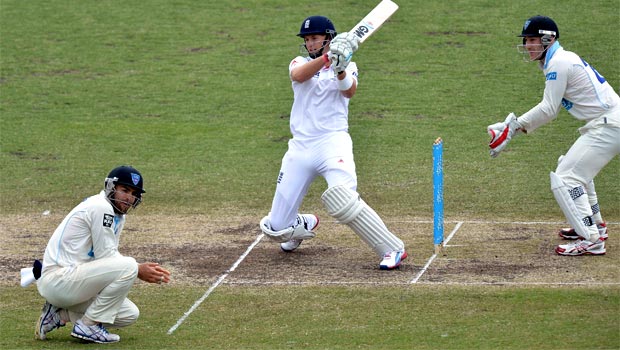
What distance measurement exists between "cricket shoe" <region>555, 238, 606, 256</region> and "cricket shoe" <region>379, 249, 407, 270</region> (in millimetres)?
1549

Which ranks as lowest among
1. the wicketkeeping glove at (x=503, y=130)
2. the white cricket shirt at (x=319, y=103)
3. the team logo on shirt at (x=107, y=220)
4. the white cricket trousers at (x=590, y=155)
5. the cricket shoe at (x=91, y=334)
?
the cricket shoe at (x=91, y=334)

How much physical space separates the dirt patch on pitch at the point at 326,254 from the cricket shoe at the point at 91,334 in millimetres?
1623

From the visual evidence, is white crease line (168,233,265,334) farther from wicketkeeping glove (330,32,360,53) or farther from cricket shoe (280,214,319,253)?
wicketkeeping glove (330,32,360,53)

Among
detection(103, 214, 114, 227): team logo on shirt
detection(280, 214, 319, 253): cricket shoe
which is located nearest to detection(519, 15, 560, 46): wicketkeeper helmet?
detection(280, 214, 319, 253): cricket shoe

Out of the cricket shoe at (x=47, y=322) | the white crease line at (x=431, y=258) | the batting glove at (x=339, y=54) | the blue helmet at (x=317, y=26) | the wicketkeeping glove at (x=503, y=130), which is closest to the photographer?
the cricket shoe at (x=47, y=322)

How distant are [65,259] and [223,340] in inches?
52.5

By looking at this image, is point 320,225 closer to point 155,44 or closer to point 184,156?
point 184,156

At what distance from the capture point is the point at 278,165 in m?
14.3

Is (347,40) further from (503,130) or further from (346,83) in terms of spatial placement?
(503,130)

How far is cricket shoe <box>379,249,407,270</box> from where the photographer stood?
31.7ft

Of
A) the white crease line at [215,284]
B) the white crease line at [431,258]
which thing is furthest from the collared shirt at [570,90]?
the white crease line at [215,284]

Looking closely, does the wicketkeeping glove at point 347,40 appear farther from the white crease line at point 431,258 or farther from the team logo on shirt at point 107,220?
the team logo on shirt at point 107,220

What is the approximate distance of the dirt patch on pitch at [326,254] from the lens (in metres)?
9.48

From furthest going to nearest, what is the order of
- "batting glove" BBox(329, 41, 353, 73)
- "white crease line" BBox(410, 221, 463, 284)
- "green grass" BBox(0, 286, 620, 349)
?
"white crease line" BBox(410, 221, 463, 284), "batting glove" BBox(329, 41, 353, 73), "green grass" BBox(0, 286, 620, 349)
